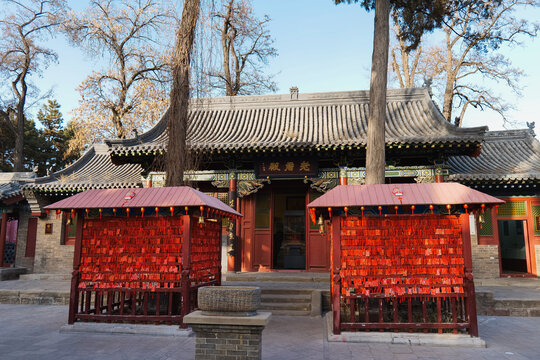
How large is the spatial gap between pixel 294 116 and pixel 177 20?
5908 mm

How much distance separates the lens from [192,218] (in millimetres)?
6371

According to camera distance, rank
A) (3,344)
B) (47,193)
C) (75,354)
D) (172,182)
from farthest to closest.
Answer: (47,193) < (172,182) < (3,344) < (75,354)

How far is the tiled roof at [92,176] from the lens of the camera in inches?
460

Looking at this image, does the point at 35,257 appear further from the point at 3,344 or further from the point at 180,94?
the point at 180,94

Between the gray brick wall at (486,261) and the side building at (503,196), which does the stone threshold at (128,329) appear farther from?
the gray brick wall at (486,261)

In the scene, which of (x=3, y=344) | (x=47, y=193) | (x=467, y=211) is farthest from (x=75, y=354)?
(x=47, y=193)

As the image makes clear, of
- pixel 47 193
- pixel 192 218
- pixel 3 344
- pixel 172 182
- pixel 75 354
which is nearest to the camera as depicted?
pixel 75 354

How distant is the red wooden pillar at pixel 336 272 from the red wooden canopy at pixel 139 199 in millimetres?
1995

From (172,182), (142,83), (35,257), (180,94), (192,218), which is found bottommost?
(35,257)

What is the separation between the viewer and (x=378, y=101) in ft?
24.9

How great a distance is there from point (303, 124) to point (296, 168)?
2.06 metres

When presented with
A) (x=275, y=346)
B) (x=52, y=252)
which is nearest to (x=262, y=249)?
(x=275, y=346)

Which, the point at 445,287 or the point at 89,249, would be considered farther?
the point at 89,249

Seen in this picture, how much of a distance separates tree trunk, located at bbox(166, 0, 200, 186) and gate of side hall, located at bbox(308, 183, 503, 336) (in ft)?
9.41
